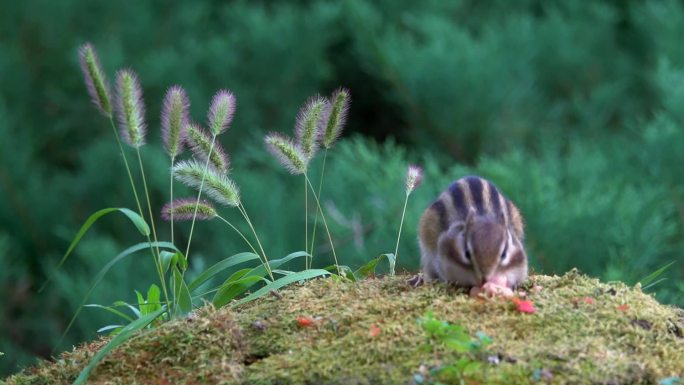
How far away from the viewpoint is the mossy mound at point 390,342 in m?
3.48

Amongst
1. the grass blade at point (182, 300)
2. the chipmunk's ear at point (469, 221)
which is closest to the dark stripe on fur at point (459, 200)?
the chipmunk's ear at point (469, 221)

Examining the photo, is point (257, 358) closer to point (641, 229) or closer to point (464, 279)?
point (464, 279)

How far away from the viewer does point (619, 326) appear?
3.82 m

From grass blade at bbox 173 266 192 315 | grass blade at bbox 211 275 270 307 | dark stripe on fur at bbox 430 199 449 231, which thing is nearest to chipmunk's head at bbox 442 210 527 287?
dark stripe on fur at bbox 430 199 449 231

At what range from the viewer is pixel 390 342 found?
11.9ft

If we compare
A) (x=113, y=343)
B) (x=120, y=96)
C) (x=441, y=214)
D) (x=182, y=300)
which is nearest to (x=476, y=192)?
(x=441, y=214)

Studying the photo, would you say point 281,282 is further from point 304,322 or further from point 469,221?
point 469,221

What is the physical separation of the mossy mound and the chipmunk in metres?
0.10

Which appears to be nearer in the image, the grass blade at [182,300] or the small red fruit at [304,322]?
the small red fruit at [304,322]

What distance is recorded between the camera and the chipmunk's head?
13.3 feet

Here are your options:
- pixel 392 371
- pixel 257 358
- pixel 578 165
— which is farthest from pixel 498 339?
pixel 578 165

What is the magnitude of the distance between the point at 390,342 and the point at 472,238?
2.06 ft

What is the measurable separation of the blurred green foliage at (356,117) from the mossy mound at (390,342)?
11.5ft

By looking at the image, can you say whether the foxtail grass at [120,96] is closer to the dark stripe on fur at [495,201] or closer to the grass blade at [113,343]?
the grass blade at [113,343]
